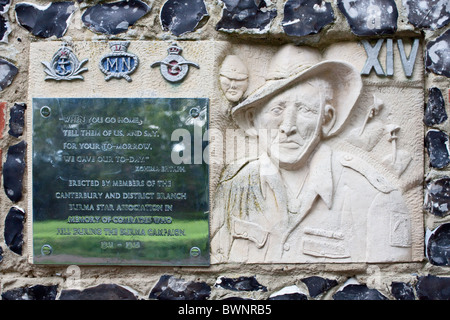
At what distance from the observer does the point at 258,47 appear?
2.32m

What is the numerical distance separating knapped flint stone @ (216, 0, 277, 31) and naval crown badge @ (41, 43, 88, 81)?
2.27 ft

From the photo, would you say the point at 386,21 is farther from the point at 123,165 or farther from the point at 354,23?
the point at 123,165

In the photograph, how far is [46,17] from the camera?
2.29 meters

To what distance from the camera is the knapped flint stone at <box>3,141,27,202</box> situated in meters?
2.30

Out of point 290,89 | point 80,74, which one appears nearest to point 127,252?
point 80,74

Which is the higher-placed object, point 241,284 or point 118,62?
point 118,62

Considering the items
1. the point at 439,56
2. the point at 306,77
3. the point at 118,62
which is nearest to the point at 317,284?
the point at 306,77

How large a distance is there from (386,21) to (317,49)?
0.34m

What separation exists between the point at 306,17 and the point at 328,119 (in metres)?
0.49

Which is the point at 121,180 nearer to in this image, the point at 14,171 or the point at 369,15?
the point at 14,171

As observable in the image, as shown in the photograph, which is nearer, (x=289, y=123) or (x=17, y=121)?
(x=289, y=123)

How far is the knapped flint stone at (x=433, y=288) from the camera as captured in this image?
2.25m

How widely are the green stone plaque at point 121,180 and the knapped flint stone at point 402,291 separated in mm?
903
